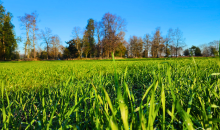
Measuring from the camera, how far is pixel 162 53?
4581 centimetres

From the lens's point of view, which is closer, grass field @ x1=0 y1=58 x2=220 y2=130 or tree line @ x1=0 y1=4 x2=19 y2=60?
grass field @ x1=0 y1=58 x2=220 y2=130

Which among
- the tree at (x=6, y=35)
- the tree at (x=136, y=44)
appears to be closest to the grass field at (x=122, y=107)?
the tree at (x=6, y=35)

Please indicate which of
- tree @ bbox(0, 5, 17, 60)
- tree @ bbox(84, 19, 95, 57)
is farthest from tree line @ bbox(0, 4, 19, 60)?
tree @ bbox(84, 19, 95, 57)

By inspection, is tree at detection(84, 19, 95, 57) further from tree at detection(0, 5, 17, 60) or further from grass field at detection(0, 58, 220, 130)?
grass field at detection(0, 58, 220, 130)

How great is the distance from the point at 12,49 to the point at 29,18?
1174cm

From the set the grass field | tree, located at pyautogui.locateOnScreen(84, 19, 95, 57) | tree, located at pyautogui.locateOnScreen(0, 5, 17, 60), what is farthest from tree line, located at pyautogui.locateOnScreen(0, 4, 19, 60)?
the grass field

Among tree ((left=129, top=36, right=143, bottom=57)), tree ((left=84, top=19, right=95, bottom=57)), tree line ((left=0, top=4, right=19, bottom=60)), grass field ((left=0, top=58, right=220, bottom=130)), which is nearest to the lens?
grass field ((left=0, top=58, right=220, bottom=130))

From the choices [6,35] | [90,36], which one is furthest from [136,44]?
[6,35]

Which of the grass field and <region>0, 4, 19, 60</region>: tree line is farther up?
<region>0, 4, 19, 60</region>: tree line

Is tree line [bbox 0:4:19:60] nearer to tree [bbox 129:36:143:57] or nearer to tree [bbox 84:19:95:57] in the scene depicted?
tree [bbox 84:19:95:57]

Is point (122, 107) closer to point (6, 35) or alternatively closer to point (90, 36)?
point (6, 35)

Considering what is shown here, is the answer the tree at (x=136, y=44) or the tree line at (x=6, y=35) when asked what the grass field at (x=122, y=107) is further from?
the tree at (x=136, y=44)

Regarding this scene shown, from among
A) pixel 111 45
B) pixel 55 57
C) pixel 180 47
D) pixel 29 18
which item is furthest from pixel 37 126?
pixel 55 57

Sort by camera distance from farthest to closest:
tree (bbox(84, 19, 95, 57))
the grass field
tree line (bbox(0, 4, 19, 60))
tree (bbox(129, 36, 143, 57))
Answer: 1. tree (bbox(129, 36, 143, 57))
2. tree (bbox(84, 19, 95, 57))
3. tree line (bbox(0, 4, 19, 60))
4. the grass field
